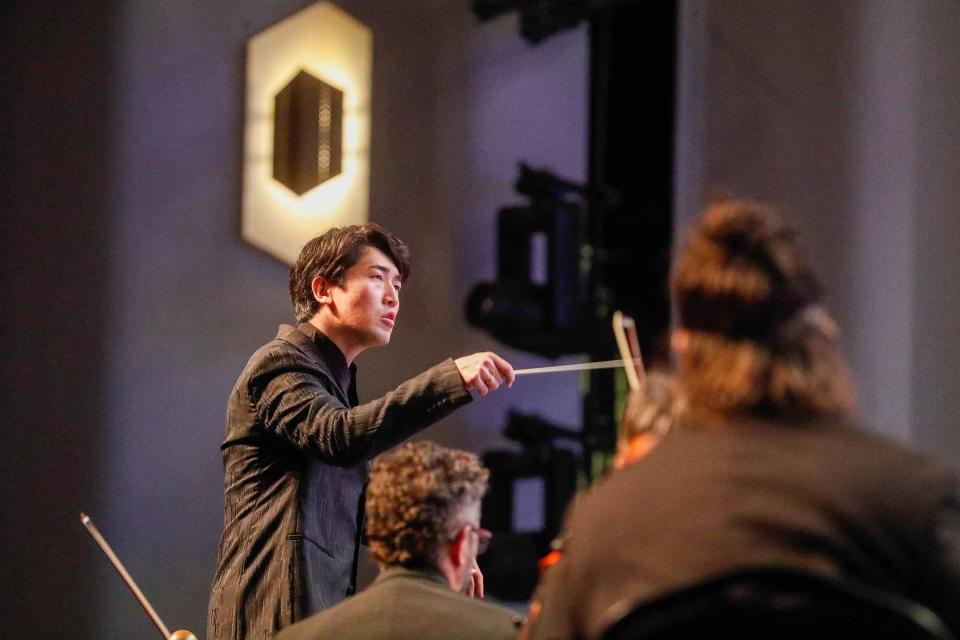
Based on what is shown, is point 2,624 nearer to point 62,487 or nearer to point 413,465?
point 62,487

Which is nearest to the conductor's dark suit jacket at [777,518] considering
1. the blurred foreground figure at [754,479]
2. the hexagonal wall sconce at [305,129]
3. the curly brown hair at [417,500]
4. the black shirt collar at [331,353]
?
the blurred foreground figure at [754,479]

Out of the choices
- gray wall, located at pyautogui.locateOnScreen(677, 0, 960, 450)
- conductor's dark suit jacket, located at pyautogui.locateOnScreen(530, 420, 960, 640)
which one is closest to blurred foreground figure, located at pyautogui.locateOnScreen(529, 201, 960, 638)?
conductor's dark suit jacket, located at pyautogui.locateOnScreen(530, 420, 960, 640)

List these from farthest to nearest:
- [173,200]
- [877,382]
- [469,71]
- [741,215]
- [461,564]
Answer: [469,71], [877,382], [173,200], [461,564], [741,215]

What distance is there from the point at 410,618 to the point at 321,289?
3.10ft

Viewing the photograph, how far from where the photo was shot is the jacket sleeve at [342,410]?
6.19 feet

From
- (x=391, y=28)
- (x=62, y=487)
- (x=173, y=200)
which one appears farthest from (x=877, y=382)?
(x=62, y=487)

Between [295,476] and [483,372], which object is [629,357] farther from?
[295,476]

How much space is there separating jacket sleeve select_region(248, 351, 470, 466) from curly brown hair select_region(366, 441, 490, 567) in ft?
1.02

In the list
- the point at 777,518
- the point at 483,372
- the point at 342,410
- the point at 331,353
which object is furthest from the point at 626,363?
the point at 777,518

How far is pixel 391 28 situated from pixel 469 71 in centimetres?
45

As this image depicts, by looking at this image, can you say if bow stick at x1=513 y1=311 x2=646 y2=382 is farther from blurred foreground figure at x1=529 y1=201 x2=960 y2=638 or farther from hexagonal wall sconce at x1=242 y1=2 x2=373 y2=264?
hexagonal wall sconce at x1=242 y1=2 x2=373 y2=264

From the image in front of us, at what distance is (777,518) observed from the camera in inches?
40.8

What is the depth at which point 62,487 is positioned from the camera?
3.39 m

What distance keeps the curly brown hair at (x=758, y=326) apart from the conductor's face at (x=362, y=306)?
109cm
